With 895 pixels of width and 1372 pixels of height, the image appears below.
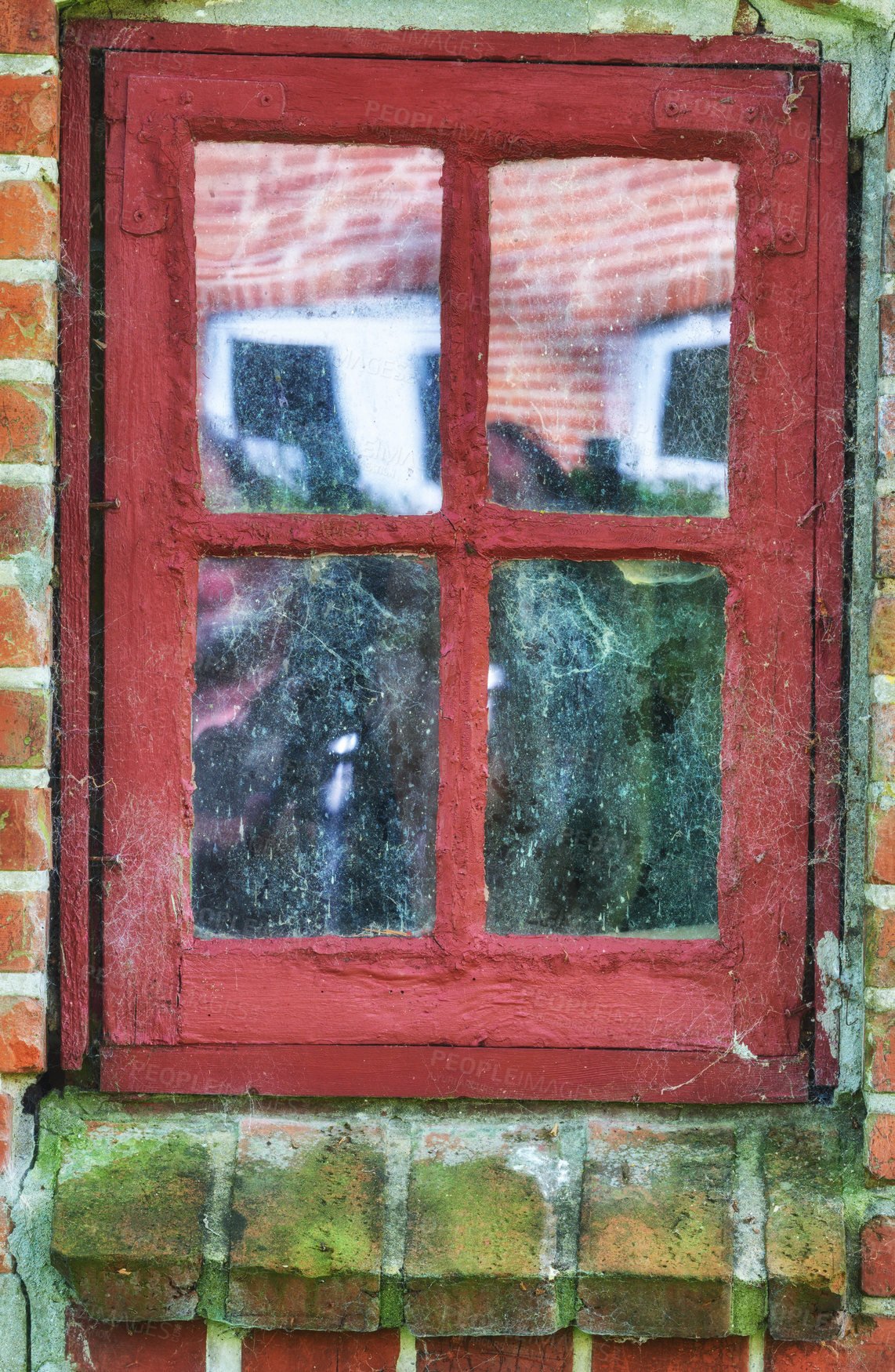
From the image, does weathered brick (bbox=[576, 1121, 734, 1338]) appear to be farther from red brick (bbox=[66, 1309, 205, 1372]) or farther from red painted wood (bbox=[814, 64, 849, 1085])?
red brick (bbox=[66, 1309, 205, 1372])

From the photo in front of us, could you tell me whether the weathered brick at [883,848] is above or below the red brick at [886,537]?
below

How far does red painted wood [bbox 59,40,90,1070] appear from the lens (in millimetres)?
1646

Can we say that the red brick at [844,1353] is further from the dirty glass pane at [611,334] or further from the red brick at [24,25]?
the red brick at [24,25]

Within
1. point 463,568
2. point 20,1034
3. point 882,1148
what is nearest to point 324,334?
point 463,568

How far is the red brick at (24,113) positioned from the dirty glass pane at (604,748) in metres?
0.89

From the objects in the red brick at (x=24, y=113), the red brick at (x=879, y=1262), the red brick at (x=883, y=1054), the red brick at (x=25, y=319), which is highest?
the red brick at (x=24, y=113)

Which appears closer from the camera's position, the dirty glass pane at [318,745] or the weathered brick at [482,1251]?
the weathered brick at [482,1251]

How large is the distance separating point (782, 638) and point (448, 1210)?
943mm

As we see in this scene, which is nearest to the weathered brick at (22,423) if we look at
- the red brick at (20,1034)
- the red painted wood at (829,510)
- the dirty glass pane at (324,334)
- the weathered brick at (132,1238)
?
the dirty glass pane at (324,334)

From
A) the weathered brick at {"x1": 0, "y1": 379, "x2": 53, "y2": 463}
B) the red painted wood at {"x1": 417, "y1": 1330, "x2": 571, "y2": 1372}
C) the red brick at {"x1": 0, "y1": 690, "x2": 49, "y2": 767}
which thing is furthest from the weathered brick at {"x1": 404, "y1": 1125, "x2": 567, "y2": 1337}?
the weathered brick at {"x1": 0, "y1": 379, "x2": 53, "y2": 463}

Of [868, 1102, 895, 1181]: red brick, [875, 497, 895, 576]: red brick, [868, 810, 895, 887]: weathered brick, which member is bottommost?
[868, 1102, 895, 1181]: red brick

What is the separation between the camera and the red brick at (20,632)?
1562 mm

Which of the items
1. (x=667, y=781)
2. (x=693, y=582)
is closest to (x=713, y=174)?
(x=693, y=582)

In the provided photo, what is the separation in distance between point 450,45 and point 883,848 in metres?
1.32
